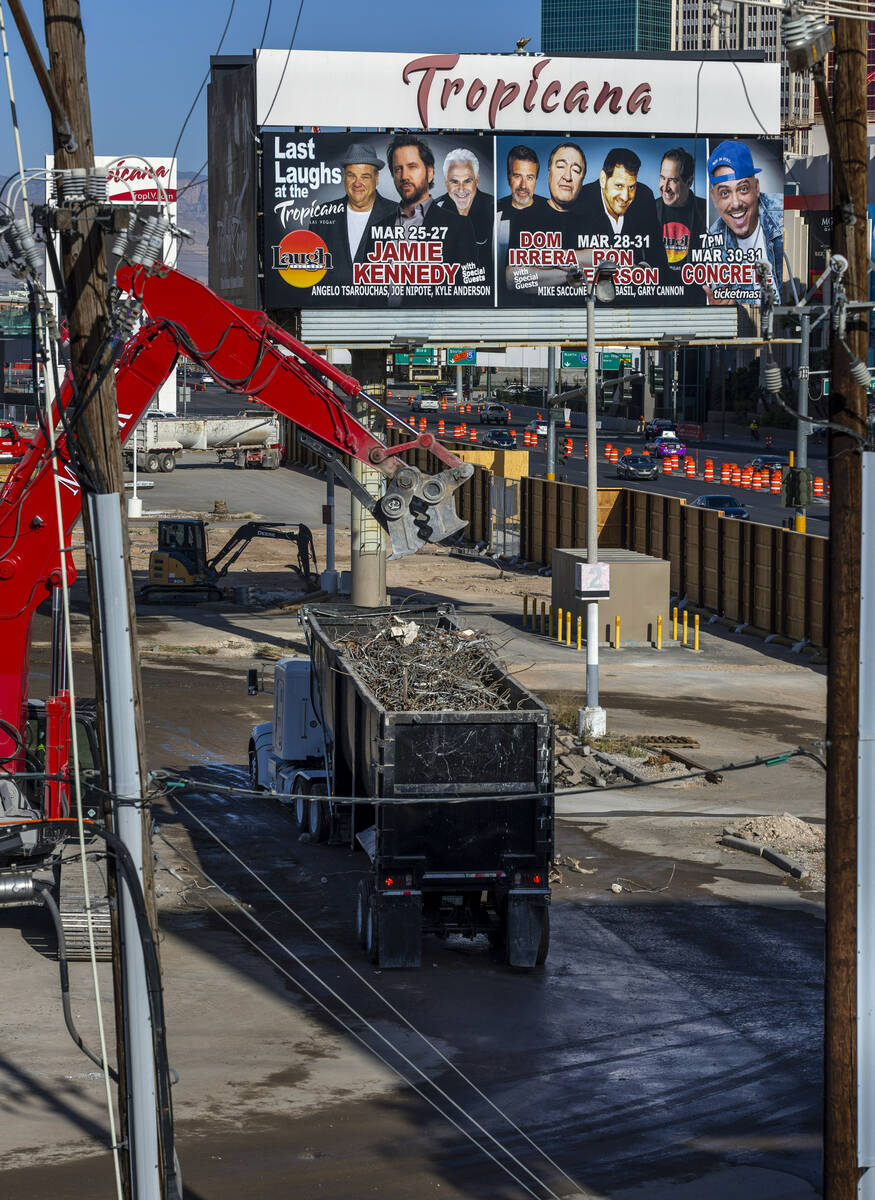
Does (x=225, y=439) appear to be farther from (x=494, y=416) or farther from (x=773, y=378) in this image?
(x=773, y=378)

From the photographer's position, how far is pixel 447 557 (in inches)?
2178

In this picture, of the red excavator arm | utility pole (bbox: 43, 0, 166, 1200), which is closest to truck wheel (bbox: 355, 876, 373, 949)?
the red excavator arm

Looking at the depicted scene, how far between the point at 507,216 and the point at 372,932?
25.7 m

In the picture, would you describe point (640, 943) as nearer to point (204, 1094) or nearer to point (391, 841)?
point (391, 841)

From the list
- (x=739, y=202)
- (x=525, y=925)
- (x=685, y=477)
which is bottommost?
(x=525, y=925)

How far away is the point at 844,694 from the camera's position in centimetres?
1077

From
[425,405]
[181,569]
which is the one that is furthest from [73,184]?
[425,405]

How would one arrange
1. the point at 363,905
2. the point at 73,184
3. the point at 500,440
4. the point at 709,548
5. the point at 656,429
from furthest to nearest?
the point at 656,429
the point at 500,440
the point at 709,548
the point at 363,905
the point at 73,184

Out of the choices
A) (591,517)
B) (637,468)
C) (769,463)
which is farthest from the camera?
(769,463)

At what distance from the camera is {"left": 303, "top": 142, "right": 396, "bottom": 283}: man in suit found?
128ft

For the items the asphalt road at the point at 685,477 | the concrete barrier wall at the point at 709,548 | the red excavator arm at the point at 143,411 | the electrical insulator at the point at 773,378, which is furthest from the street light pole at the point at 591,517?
the asphalt road at the point at 685,477

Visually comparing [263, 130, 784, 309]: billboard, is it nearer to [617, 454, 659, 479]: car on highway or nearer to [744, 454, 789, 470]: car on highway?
[617, 454, 659, 479]: car on highway

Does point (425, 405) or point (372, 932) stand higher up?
point (425, 405)

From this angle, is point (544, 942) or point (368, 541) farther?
point (368, 541)
